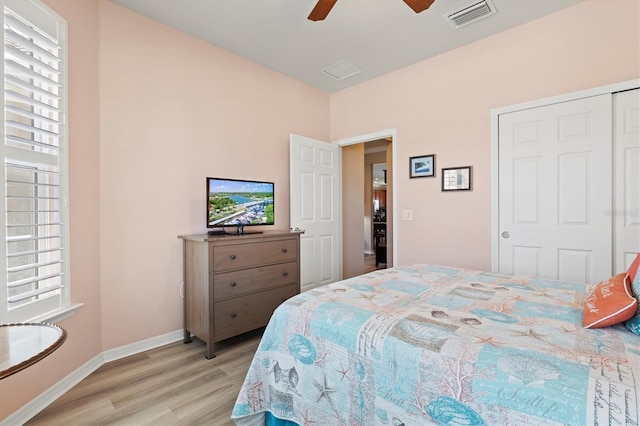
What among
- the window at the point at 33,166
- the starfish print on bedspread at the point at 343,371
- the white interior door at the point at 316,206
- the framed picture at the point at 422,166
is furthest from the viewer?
the white interior door at the point at 316,206

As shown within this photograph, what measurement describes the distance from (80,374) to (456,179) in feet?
11.8

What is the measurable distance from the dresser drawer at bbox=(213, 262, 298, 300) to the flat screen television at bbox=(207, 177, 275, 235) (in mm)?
426

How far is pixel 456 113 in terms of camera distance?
3.13 m

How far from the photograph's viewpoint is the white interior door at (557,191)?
2367mm

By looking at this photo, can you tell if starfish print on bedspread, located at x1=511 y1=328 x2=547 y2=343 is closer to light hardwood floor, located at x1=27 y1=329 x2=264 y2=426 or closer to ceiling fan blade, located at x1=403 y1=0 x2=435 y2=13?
light hardwood floor, located at x1=27 y1=329 x2=264 y2=426

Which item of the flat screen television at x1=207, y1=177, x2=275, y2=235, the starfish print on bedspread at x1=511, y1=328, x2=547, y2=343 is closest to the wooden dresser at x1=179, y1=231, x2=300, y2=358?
the flat screen television at x1=207, y1=177, x2=275, y2=235

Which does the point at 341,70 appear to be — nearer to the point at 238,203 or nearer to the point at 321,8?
the point at 321,8

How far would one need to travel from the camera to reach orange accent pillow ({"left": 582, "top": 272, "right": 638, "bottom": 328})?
1.09 m

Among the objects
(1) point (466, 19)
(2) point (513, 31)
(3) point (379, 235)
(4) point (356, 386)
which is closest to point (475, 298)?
(4) point (356, 386)

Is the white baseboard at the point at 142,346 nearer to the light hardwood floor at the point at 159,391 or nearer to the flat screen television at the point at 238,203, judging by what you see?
the light hardwood floor at the point at 159,391

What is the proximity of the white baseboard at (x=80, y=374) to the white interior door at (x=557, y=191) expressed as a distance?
126 inches

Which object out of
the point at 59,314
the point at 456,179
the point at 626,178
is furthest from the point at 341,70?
the point at 59,314

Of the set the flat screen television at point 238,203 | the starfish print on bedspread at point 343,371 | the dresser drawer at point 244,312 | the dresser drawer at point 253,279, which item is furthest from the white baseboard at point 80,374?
the starfish print on bedspread at point 343,371

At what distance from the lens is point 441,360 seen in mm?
983
